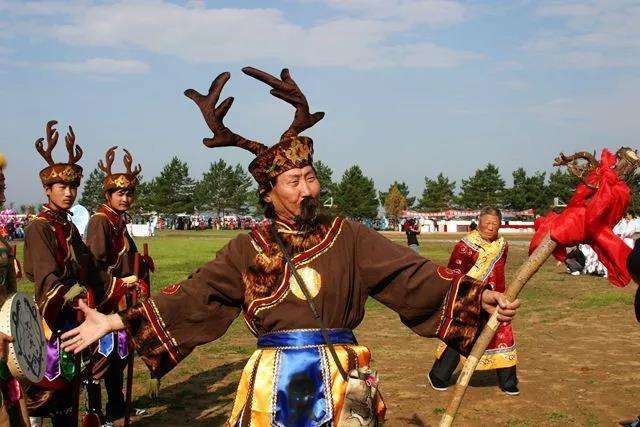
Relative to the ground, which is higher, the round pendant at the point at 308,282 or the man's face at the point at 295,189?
the man's face at the point at 295,189

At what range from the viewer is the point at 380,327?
42.8ft

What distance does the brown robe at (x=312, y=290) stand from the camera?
363 centimetres

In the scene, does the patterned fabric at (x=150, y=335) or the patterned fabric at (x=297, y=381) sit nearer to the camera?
the patterned fabric at (x=297, y=381)

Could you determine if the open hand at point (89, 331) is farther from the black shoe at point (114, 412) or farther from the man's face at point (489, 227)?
the man's face at point (489, 227)

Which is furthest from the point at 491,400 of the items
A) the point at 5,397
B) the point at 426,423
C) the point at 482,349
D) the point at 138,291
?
the point at 5,397

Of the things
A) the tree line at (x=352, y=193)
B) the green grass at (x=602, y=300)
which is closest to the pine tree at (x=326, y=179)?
the tree line at (x=352, y=193)

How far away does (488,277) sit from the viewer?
26.7 feet

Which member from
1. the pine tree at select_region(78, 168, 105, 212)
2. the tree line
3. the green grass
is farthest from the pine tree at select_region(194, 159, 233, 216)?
the green grass

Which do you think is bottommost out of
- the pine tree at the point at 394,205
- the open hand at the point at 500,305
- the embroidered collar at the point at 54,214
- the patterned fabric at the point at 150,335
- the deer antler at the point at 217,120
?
the pine tree at the point at 394,205

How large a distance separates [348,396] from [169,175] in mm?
92888

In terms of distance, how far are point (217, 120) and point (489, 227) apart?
5031mm

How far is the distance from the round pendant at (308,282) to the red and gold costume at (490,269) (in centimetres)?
477

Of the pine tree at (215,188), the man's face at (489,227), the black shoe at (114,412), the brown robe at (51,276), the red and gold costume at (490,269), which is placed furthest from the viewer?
the pine tree at (215,188)

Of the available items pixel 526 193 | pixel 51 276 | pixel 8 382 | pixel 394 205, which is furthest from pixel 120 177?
pixel 394 205
